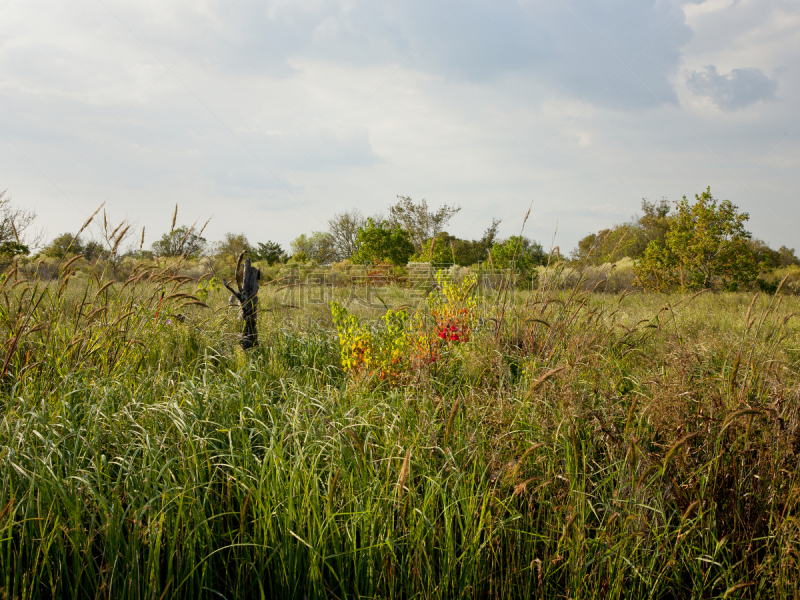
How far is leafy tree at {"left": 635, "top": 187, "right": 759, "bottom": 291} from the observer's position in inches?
517

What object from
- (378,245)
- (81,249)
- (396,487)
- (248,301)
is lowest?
(396,487)

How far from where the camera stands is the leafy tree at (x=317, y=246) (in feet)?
118

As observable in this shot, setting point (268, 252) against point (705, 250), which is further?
point (268, 252)

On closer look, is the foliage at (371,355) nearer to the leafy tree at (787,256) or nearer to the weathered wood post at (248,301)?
the weathered wood post at (248,301)

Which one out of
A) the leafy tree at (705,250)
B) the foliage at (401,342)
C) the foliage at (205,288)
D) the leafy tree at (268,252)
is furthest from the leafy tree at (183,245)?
the leafy tree at (268,252)

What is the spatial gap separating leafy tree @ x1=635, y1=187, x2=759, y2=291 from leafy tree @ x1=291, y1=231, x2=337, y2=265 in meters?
25.2

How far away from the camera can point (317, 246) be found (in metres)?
38.2

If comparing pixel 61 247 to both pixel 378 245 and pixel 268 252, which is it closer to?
pixel 378 245

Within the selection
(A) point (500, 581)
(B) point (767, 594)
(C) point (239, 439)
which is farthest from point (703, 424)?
(C) point (239, 439)

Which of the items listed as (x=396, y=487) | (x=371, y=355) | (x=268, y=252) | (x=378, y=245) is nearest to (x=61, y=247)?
(x=371, y=355)

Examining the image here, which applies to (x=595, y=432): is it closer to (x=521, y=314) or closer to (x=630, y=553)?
(x=630, y=553)

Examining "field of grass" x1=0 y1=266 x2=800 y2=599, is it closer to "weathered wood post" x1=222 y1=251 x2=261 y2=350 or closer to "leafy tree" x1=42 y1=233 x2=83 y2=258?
"leafy tree" x1=42 y1=233 x2=83 y2=258

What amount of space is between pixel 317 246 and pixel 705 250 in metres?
29.2

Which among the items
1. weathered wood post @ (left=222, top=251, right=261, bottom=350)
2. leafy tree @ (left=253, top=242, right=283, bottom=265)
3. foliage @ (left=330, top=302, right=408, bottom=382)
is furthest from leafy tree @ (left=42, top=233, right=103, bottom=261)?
leafy tree @ (left=253, top=242, right=283, bottom=265)
